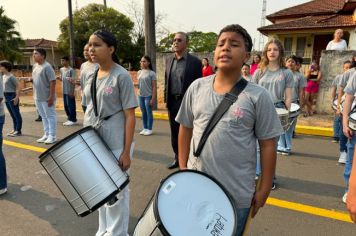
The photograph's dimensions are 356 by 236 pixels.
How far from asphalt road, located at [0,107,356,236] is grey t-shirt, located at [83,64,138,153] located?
3.59 feet

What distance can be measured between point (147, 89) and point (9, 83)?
319 cm

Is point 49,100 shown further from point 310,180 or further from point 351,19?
point 351,19

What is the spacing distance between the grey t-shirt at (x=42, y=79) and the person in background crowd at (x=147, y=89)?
1953 mm

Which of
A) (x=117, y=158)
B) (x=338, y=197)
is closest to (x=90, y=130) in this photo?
(x=117, y=158)

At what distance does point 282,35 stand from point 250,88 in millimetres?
22052

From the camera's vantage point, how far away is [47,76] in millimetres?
6168

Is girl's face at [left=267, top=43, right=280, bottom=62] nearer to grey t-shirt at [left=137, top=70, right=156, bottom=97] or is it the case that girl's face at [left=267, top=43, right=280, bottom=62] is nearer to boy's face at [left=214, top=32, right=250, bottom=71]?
boy's face at [left=214, top=32, right=250, bottom=71]

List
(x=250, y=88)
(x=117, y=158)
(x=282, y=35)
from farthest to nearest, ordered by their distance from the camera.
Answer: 1. (x=282, y=35)
2. (x=117, y=158)
3. (x=250, y=88)

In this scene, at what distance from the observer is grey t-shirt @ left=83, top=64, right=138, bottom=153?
2.68 metres

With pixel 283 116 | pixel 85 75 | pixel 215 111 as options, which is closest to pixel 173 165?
pixel 283 116

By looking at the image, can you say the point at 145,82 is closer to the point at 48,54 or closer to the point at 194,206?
the point at 194,206

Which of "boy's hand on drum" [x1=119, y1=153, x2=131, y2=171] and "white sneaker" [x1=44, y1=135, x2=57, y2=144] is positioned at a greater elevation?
"boy's hand on drum" [x1=119, y1=153, x2=131, y2=171]

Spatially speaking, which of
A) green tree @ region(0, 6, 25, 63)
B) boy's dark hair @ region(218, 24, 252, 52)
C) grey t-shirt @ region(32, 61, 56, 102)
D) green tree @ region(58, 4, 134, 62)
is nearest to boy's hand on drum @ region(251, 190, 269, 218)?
boy's dark hair @ region(218, 24, 252, 52)

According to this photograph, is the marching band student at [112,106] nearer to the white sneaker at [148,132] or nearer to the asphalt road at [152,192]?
the asphalt road at [152,192]
